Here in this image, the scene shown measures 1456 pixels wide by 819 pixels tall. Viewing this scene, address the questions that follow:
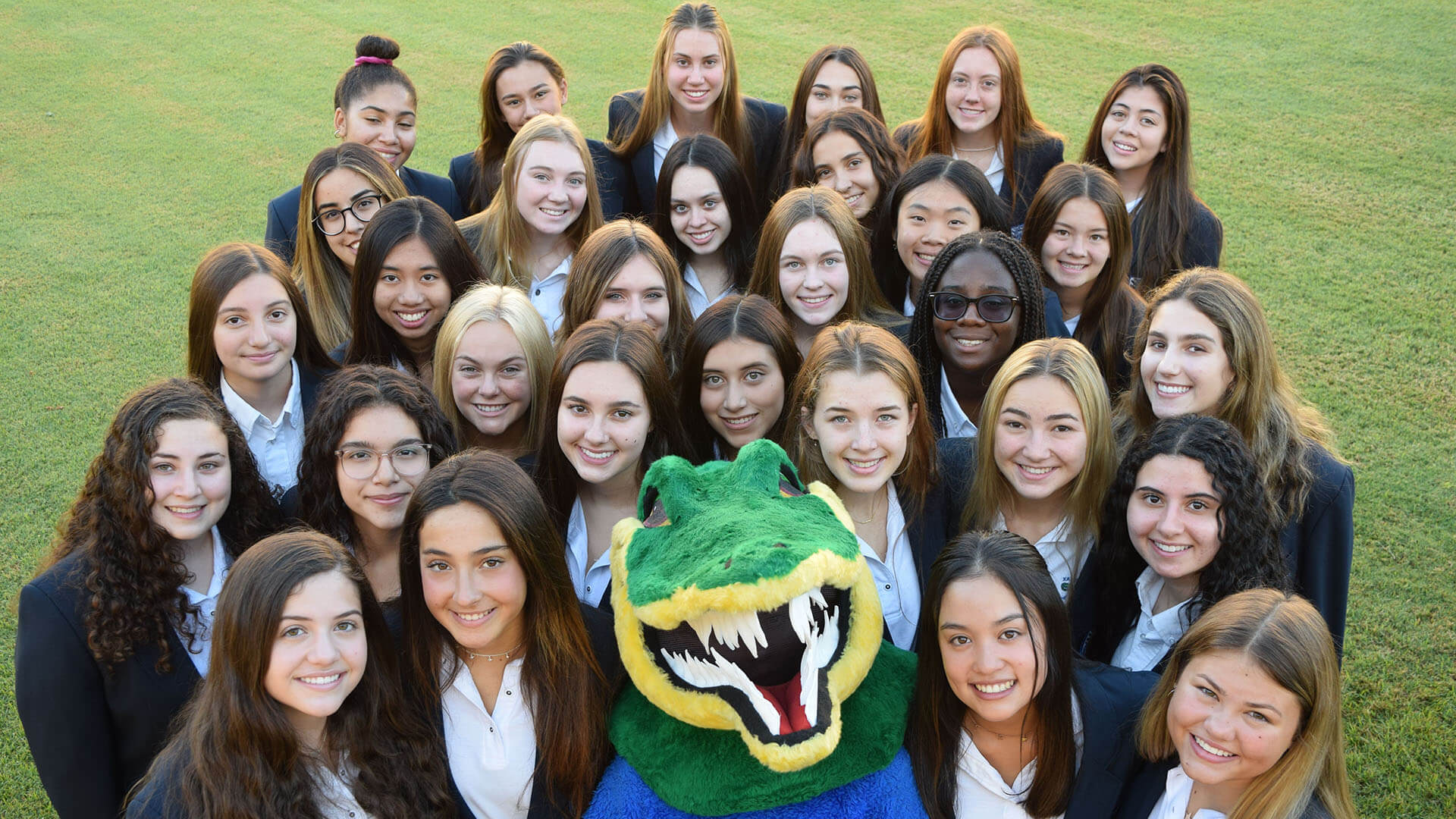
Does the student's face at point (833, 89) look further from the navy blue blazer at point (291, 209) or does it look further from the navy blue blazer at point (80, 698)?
the navy blue blazer at point (80, 698)

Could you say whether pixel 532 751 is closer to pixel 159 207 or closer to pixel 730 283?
pixel 730 283

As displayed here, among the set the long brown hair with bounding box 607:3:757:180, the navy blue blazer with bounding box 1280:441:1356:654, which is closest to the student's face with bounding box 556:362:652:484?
the navy blue blazer with bounding box 1280:441:1356:654

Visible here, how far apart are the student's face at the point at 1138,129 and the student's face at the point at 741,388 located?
8.48 ft

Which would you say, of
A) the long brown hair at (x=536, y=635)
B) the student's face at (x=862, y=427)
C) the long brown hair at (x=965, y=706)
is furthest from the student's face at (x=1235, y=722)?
the long brown hair at (x=536, y=635)

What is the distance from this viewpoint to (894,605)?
3.69 m

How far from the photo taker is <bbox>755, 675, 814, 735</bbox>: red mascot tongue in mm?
2617

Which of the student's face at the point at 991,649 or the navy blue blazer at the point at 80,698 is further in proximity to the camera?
the navy blue blazer at the point at 80,698

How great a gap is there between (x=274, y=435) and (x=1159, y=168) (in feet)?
13.9

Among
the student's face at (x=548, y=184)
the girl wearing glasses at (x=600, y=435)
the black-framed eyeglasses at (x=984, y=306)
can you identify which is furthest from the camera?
the student's face at (x=548, y=184)

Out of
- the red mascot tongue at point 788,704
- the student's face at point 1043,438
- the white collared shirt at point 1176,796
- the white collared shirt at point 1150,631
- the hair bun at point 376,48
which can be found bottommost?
the white collared shirt at point 1176,796

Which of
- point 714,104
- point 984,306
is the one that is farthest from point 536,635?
point 714,104

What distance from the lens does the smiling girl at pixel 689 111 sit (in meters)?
6.09

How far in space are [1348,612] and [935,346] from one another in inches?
96.5

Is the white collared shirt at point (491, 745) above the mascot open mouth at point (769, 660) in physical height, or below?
below
